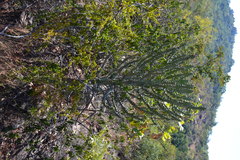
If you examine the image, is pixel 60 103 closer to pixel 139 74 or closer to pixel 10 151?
pixel 10 151

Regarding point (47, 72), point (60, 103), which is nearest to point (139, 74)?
point (47, 72)

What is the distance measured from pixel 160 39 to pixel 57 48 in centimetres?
163

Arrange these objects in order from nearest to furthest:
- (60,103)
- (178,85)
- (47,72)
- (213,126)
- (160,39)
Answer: (178,85), (47,72), (60,103), (160,39), (213,126)

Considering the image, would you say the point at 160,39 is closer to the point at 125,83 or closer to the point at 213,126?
the point at 125,83

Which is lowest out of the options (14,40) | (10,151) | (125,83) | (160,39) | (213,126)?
(10,151)

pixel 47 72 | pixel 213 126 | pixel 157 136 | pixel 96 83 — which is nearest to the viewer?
pixel 96 83

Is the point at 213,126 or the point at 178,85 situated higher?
the point at 213,126

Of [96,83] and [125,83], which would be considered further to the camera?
[96,83]

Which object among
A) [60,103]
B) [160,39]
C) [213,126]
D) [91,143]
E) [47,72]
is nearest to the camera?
[47,72]

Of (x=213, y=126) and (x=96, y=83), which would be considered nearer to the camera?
(x=96, y=83)

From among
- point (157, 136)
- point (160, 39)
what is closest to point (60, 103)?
point (160, 39)

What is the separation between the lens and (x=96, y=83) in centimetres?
279

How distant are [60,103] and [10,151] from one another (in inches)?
35.5

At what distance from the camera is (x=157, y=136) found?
698 centimetres
